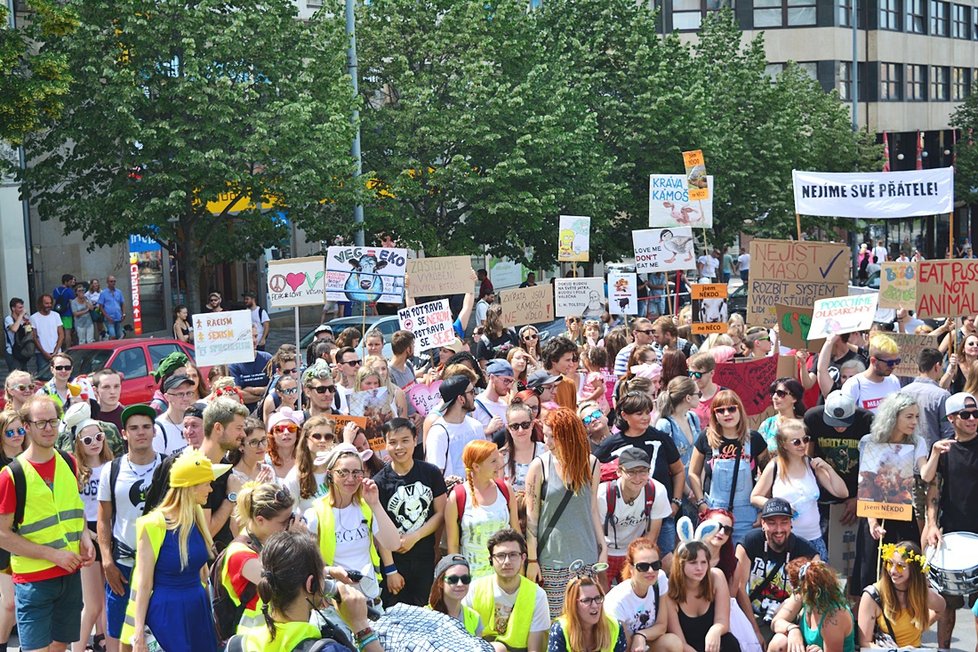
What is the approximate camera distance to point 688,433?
1030cm

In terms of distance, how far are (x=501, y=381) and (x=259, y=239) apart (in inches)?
709

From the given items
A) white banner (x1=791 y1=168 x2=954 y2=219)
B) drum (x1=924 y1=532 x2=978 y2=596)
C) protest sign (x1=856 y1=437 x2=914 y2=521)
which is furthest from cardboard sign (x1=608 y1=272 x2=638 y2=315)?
drum (x1=924 y1=532 x2=978 y2=596)

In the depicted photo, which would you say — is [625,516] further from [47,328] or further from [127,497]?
[47,328]

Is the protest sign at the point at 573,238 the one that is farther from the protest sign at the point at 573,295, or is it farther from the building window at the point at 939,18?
the building window at the point at 939,18

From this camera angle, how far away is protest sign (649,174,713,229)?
73.4 ft

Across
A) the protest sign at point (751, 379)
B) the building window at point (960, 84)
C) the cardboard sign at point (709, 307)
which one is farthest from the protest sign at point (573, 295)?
the building window at point (960, 84)

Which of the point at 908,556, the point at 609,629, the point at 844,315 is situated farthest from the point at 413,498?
the point at 844,315

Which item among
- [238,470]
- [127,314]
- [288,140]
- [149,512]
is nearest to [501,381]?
[238,470]

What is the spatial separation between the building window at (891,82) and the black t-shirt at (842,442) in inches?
2225

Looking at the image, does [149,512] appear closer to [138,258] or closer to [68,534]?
[68,534]

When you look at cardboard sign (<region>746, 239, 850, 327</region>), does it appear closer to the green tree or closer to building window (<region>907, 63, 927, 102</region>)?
the green tree

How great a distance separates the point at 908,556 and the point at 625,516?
1.73 meters

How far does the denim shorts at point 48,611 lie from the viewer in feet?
26.4

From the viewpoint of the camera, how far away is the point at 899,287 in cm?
1656
